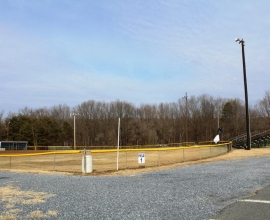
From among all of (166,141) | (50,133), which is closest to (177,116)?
(166,141)

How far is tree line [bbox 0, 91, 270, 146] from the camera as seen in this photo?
320 feet

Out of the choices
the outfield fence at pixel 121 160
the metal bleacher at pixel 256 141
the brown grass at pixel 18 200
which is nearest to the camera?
the brown grass at pixel 18 200

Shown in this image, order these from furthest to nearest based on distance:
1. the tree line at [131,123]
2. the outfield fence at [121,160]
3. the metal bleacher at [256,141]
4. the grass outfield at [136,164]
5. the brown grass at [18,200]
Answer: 1. the tree line at [131,123]
2. the metal bleacher at [256,141]
3. the outfield fence at [121,160]
4. the grass outfield at [136,164]
5. the brown grass at [18,200]

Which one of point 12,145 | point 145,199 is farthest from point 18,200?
point 12,145

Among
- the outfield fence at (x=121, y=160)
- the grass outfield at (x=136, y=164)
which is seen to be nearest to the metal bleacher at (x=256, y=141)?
the grass outfield at (x=136, y=164)

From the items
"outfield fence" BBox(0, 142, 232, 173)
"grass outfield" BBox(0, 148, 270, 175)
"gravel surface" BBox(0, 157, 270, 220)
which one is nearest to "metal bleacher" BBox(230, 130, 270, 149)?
"grass outfield" BBox(0, 148, 270, 175)

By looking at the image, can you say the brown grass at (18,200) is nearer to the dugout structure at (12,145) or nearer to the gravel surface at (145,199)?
the gravel surface at (145,199)

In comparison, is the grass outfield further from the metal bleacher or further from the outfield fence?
the metal bleacher

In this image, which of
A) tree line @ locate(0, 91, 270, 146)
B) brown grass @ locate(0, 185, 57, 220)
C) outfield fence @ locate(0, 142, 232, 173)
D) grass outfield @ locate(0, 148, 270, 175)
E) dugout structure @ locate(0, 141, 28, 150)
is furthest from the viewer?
tree line @ locate(0, 91, 270, 146)

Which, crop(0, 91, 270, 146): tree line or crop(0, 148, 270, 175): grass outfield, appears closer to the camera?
crop(0, 148, 270, 175): grass outfield

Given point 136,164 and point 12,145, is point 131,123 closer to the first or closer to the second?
point 12,145

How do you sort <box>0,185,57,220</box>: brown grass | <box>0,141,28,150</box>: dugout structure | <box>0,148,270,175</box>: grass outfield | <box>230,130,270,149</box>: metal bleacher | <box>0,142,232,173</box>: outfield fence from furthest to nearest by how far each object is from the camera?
<box>0,141,28,150</box>: dugout structure → <box>230,130,270,149</box>: metal bleacher → <box>0,142,232,173</box>: outfield fence → <box>0,148,270,175</box>: grass outfield → <box>0,185,57,220</box>: brown grass

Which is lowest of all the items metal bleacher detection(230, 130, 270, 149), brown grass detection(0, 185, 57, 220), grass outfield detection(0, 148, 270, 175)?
grass outfield detection(0, 148, 270, 175)

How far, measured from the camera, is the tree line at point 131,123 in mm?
97562
